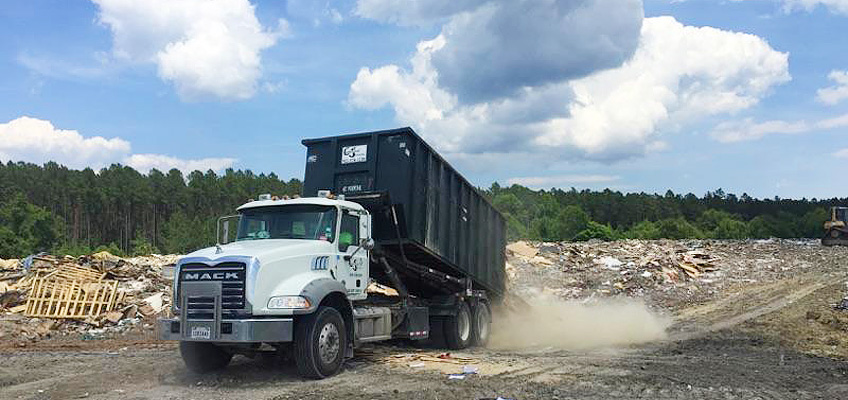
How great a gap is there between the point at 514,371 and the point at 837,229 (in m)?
37.4

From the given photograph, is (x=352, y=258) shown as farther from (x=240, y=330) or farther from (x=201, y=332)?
(x=201, y=332)

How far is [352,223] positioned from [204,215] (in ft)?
297

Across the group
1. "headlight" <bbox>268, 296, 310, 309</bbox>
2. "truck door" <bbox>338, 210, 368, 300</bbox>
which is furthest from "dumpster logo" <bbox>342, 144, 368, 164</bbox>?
"headlight" <bbox>268, 296, 310, 309</bbox>

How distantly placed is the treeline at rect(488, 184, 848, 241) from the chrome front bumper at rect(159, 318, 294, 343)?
168 ft

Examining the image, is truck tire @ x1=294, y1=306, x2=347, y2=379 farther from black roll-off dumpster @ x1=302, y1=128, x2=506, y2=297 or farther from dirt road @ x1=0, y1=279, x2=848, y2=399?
black roll-off dumpster @ x1=302, y1=128, x2=506, y2=297

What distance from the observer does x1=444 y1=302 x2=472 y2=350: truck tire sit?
13094 mm

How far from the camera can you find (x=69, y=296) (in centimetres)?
1878

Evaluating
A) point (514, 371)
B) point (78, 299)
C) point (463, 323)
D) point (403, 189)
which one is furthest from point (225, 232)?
point (78, 299)

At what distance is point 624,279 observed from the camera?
26.0m

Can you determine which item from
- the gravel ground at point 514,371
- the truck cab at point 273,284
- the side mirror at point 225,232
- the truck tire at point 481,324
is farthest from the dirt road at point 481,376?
the side mirror at point 225,232

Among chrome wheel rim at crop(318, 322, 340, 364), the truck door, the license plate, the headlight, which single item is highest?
the truck door

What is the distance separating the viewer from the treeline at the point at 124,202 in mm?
79312

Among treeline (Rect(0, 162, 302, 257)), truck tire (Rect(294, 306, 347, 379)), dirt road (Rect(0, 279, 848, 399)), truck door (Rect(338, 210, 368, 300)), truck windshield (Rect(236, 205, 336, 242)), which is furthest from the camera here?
treeline (Rect(0, 162, 302, 257))

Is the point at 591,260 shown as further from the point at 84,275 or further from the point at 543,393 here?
the point at 543,393
